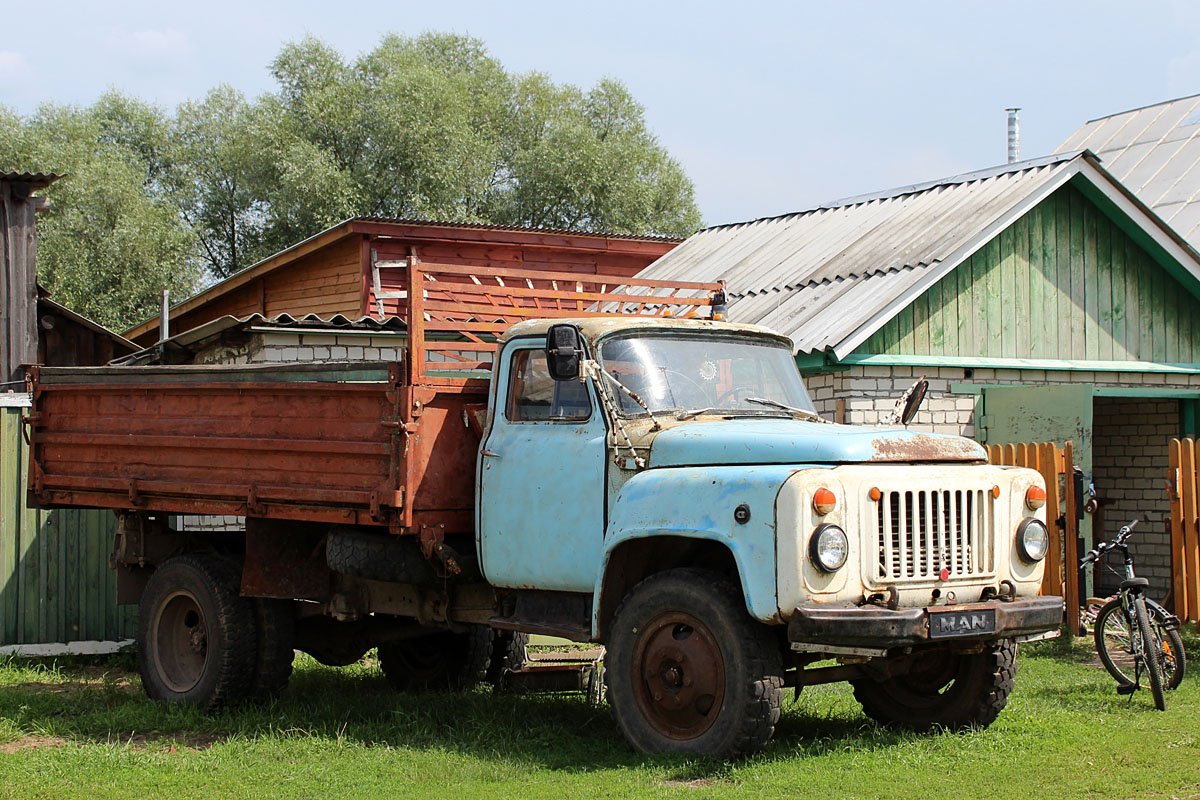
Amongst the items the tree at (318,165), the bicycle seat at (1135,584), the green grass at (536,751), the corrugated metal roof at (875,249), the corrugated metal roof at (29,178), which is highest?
the tree at (318,165)

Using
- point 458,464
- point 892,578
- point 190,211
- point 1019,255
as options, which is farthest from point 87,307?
point 892,578

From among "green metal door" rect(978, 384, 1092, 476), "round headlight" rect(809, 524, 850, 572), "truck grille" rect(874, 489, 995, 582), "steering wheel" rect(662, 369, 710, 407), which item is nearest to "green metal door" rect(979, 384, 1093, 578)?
"green metal door" rect(978, 384, 1092, 476)

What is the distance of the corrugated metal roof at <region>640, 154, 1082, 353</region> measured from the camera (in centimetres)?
1306

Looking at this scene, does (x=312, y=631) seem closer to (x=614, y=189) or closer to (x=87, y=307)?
(x=87, y=307)

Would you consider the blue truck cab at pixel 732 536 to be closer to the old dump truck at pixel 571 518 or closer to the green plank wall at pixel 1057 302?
the old dump truck at pixel 571 518

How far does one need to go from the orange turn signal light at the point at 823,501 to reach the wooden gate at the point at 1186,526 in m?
5.63

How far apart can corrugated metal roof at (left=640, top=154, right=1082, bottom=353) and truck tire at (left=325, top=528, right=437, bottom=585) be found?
5.31 meters

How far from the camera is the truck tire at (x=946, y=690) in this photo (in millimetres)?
7410

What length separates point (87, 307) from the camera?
34906mm

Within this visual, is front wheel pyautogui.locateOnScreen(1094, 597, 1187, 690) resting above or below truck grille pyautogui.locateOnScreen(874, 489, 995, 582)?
below

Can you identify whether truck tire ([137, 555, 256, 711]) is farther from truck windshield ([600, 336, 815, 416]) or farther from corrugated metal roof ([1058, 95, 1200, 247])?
corrugated metal roof ([1058, 95, 1200, 247])

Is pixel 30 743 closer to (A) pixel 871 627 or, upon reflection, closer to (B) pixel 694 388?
(B) pixel 694 388

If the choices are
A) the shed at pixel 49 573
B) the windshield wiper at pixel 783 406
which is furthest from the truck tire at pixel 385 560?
the shed at pixel 49 573

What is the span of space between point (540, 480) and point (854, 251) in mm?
8058
